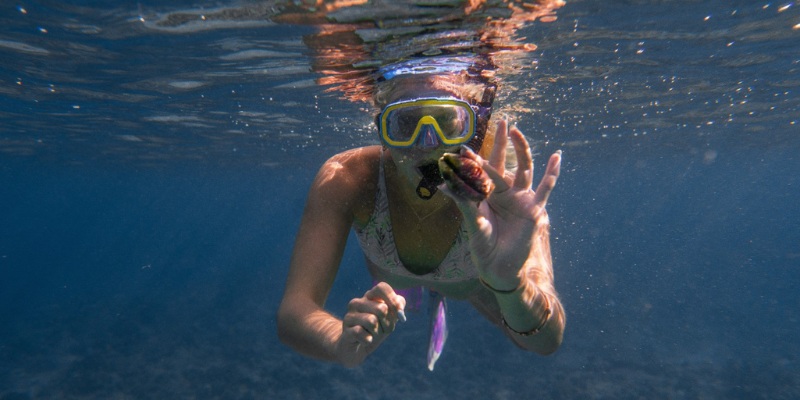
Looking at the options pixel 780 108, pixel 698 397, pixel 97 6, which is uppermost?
pixel 97 6

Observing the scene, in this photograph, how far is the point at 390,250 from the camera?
4.19m

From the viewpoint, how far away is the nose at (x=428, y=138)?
3.68m

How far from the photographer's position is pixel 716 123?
22938 millimetres

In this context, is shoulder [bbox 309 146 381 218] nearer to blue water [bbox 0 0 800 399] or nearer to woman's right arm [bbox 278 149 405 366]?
woman's right arm [bbox 278 149 405 366]

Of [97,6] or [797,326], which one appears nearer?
[97,6]

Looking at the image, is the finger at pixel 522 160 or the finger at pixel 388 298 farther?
the finger at pixel 522 160

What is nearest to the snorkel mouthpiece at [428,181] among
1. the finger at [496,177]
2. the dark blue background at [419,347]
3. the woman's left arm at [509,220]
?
the woman's left arm at [509,220]

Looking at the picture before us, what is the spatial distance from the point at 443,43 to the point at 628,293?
2261 cm

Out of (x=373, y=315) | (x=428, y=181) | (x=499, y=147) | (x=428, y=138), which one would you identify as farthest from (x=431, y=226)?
(x=373, y=315)

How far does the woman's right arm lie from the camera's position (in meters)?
2.39

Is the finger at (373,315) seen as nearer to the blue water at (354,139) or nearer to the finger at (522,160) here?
the finger at (522,160)

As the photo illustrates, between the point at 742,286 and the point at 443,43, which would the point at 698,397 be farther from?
the point at 742,286

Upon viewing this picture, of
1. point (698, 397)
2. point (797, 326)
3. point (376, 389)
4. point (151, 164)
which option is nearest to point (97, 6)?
point (376, 389)

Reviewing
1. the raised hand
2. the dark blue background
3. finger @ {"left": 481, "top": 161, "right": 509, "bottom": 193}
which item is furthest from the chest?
the dark blue background
